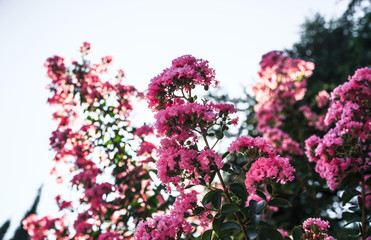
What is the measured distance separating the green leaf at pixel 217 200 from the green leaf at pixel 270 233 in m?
0.30

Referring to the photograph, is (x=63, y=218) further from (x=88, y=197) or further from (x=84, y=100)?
(x=84, y=100)

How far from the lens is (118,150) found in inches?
143

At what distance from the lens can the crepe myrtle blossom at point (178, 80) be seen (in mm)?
1854

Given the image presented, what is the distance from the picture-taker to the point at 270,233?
1.65 meters

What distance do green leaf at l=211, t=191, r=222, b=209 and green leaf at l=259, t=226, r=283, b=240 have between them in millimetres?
300

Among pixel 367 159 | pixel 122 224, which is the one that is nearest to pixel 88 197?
pixel 122 224

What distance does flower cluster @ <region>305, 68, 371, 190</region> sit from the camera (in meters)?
2.41

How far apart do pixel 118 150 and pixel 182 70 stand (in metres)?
2.12

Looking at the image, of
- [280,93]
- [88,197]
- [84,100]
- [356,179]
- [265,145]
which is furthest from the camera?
[280,93]

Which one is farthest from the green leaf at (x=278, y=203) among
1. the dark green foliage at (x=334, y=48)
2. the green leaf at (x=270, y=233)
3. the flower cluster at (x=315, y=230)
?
the dark green foliage at (x=334, y=48)

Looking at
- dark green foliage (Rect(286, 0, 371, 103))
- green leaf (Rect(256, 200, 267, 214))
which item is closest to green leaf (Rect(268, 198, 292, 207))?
green leaf (Rect(256, 200, 267, 214))

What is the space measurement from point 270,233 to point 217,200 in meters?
0.37

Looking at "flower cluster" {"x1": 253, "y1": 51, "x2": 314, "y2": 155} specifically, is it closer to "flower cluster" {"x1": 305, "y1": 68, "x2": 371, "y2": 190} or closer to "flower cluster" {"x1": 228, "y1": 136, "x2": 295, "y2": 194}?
"flower cluster" {"x1": 305, "y1": 68, "x2": 371, "y2": 190}

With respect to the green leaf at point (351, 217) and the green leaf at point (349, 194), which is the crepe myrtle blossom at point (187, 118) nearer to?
the green leaf at point (349, 194)
